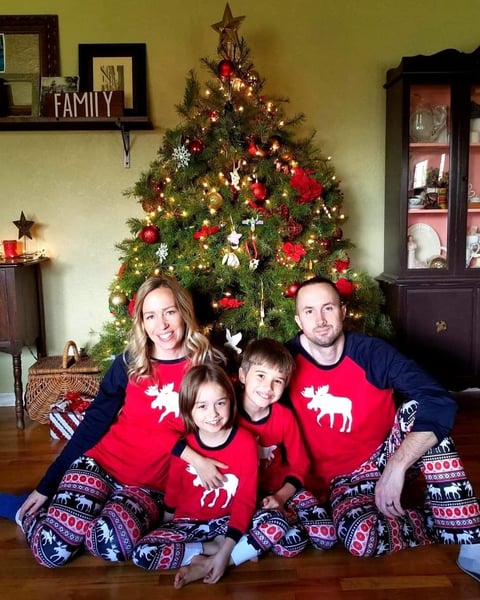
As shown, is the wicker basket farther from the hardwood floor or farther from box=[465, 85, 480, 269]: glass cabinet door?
box=[465, 85, 480, 269]: glass cabinet door

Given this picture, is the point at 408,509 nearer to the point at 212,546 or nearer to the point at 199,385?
the point at 212,546

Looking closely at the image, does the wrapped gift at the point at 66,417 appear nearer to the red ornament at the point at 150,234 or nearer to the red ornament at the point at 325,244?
the red ornament at the point at 150,234

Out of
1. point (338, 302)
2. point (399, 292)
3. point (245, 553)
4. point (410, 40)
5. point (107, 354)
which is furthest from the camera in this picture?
point (410, 40)

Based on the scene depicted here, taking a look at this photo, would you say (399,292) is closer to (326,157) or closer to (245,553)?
(326,157)

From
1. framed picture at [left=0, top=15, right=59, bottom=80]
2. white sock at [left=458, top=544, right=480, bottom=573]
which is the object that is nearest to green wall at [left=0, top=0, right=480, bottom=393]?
framed picture at [left=0, top=15, right=59, bottom=80]

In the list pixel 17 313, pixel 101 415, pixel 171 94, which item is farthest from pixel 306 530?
pixel 171 94

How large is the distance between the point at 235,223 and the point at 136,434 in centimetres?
116

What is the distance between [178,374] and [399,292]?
155 centimetres

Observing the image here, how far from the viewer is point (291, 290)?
2.55 m

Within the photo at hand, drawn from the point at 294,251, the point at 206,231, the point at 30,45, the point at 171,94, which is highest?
the point at 30,45

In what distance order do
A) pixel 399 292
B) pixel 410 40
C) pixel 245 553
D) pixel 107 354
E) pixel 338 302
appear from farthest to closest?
1. pixel 410 40
2. pixel 399 292
3. pixel 107 354
4. pixel 338 302
5. pixel 245 553

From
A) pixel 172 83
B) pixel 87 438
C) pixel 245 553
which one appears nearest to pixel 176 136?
pixel 172 83

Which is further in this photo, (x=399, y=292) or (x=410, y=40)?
(x=410, y=40)

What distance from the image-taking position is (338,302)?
1847 millimetres
